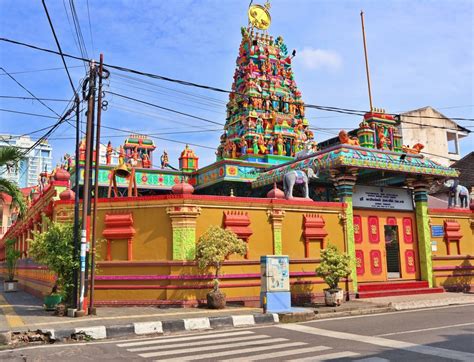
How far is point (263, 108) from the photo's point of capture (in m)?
29.8

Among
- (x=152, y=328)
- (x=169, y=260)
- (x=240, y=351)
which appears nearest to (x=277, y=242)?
(x=169, y=260)

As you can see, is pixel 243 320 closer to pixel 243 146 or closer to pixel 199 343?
pixel 199 343

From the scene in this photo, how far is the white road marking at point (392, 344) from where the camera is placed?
24.9 feet

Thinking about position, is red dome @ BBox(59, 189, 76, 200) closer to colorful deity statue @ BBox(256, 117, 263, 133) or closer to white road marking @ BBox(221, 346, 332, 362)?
white road marking @ BBox(221, 346, 332, 362)

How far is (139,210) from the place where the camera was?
15273 mm

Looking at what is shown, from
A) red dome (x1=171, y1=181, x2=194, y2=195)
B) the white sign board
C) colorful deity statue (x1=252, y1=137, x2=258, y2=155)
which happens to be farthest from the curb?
colorful deity statue (x1=252, y1=137, x2=258, y2=155)

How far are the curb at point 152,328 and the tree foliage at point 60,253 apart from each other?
10.6 feet

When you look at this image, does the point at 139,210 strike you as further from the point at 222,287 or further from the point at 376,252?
the point at 376,252

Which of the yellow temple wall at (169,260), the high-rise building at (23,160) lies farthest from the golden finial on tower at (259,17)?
the yellow temple wall at (169,260)

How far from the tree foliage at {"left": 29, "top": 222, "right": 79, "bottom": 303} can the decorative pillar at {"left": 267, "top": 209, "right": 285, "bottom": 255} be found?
6.77 m

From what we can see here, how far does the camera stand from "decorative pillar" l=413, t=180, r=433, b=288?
786 inches

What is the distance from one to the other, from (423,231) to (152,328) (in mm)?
13909

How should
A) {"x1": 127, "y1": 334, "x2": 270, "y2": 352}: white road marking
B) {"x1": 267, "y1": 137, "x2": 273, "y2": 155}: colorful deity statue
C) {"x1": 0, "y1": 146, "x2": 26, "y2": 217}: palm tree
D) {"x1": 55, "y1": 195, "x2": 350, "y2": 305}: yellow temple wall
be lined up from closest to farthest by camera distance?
1. {"x1": 127, "y1": 334, "x2": 270, "y2": 352}: white road marking
2. {"x1": 55, "y1": 195, "x2": 350, "y2": 305}: yellow temple wall
3. {"x1": 0, "y1": 146, "x2": 26, "y2": 217}: palm tree
4. {"x1": 267, "y1": 137, "x2": 273, "y2": 155}: colorful deity statue

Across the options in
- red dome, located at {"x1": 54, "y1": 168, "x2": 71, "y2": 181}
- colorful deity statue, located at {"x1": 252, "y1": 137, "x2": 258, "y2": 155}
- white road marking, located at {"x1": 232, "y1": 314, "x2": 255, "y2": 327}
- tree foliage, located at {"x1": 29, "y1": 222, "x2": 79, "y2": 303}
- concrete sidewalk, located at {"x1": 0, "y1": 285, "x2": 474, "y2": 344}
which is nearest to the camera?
concrete sidewalk, located at {"x1": 0, "y1": 285, "x2": 474, "y2": 344}
